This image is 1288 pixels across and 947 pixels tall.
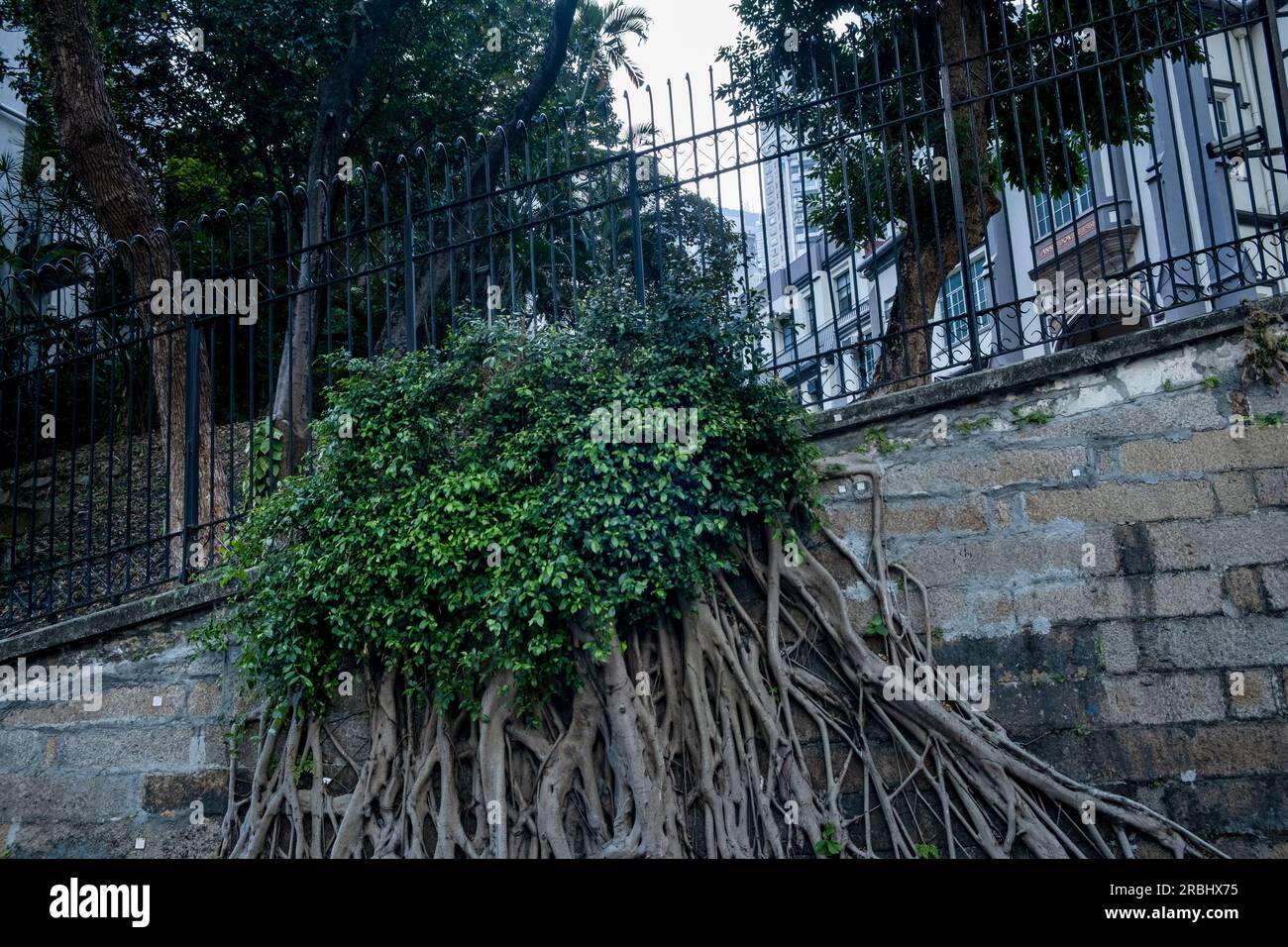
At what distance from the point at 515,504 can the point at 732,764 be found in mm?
1466

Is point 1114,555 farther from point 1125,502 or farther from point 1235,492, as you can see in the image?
point 1235,492

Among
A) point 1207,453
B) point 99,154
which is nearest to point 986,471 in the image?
point 1207,453

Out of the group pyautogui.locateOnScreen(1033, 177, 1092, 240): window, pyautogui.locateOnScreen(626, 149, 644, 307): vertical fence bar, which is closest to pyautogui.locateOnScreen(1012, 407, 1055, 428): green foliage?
pyautogui.locateOnScreen(626, 149, 644, 307): vertical fence bar

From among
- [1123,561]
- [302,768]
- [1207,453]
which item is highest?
[1207,453]

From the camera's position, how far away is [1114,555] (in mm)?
4441

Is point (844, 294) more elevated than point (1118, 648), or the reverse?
point (844, 294)

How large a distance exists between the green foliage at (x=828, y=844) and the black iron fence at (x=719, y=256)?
Result: 1.92 metres

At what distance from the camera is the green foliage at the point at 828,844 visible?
434 centimetres

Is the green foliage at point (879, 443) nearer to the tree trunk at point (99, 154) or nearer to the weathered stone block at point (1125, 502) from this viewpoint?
the weathered stone block at point (1125, 502)

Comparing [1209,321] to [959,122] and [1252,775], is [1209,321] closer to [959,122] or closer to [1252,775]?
[1252,775]

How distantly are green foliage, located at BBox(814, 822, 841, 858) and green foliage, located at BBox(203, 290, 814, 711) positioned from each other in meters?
1.13

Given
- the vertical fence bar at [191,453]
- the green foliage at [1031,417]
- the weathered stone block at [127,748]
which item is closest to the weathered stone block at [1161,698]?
the green foliage at [1031,417]
